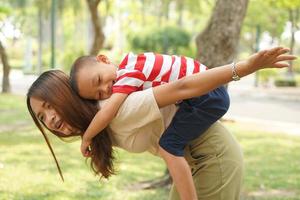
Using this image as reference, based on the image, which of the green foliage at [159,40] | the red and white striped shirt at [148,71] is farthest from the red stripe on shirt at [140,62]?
the green foliage at [159,40]

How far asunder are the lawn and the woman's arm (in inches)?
49.5

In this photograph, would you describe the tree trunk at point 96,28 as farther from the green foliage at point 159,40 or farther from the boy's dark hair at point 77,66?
the green foliage at point 159,40

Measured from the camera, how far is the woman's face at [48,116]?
2369 millimetres

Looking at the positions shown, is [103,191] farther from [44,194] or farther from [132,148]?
[132,148]

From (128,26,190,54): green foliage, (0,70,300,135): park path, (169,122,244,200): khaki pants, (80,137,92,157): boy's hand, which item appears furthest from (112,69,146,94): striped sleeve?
(128,26,190,54): green foliage

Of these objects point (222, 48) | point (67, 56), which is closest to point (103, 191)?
point (222, 48)

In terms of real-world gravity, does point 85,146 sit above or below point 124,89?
below

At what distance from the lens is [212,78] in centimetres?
215

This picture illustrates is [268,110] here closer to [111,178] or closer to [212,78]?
[111,178]

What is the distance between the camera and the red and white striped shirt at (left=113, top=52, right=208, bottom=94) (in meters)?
2.31

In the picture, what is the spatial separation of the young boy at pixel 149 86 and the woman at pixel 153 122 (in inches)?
2.1

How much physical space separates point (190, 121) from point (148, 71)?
0.28 metres

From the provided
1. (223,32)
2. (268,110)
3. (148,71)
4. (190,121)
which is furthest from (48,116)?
(268,110)

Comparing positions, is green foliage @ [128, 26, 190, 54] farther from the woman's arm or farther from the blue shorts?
the woman's arm
